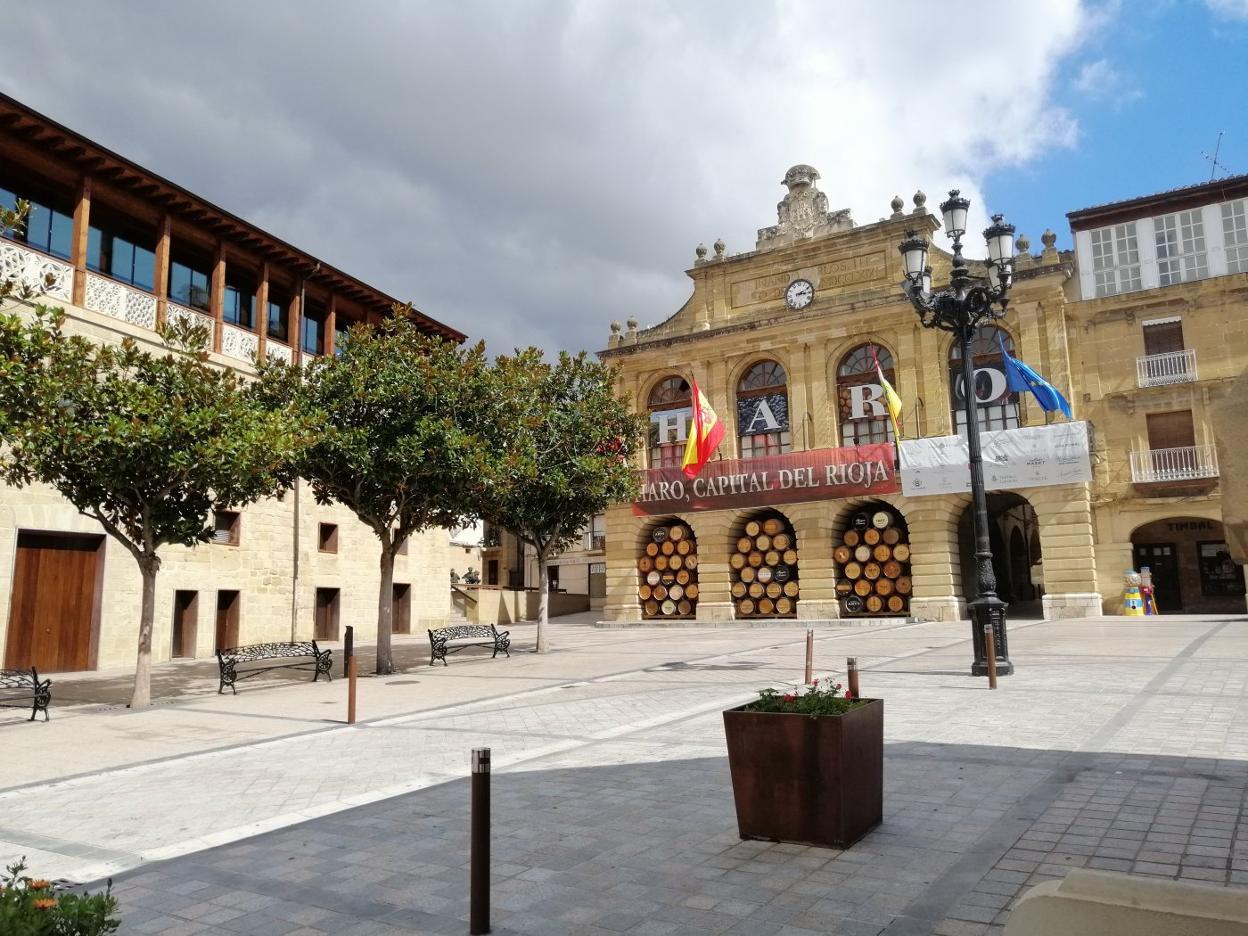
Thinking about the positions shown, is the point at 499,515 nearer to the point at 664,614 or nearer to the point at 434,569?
the point at 434,569

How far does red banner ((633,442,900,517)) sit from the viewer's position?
98.5 feet

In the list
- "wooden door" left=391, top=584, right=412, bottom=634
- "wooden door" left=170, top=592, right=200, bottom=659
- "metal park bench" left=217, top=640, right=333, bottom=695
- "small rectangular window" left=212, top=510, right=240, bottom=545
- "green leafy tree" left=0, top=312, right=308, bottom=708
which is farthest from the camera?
"wooden door" left=391, top=584, right=412, bottom=634

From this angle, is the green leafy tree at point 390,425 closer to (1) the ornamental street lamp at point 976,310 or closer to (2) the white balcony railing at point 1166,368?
(1) the ornamental street lamp at point 976,310

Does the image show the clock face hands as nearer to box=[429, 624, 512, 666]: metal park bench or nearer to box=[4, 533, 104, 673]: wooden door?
box=[429, 624, 512, 666]: metal park bench

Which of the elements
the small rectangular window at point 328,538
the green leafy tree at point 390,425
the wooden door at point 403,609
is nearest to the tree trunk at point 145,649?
the green leafy tree at point 390,425

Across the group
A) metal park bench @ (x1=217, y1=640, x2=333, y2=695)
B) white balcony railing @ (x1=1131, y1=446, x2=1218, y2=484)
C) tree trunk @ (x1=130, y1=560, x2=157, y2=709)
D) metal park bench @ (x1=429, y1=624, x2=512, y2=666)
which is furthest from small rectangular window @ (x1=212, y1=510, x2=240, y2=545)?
white balcony railing @ (x1=1131, y1=446, x2=1218, y2=484)

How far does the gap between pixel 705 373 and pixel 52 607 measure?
23.0 m

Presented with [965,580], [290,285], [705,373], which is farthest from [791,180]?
[290,285]

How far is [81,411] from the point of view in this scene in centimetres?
1180

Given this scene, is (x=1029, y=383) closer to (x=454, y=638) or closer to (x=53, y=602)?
(x=454, y=638)

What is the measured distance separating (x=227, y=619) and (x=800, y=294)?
72.2 ft

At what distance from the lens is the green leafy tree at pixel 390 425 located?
1485cm

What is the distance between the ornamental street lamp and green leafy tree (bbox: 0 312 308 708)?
31.3ft

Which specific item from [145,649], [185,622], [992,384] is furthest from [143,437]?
[992,384]
